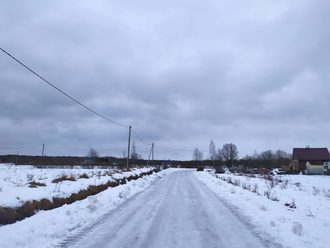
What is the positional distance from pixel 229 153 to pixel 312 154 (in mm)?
43052

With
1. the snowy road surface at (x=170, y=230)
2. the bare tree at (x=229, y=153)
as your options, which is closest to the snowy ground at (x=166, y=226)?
the snowy road surface at (x=170, y=230)

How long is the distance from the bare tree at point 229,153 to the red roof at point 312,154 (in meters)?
37.3

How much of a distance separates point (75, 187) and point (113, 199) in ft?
7.49

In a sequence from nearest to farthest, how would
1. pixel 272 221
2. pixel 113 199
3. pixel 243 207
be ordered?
pixel 272 221 < pixel 243 207 < pixel 113 199

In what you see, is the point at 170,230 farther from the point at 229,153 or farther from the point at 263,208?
the point at 229,153

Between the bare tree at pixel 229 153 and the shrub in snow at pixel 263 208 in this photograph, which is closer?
the shrub in snow at pixel 263 208

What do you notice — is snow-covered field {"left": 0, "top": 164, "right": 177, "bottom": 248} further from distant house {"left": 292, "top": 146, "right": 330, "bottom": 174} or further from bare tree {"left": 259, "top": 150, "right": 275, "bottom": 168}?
bare tree {"left": 259, "top": 150, "right": 275, "bottom": 168}

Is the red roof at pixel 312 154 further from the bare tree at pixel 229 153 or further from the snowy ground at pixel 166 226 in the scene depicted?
the snowy ground at pixel 166 226

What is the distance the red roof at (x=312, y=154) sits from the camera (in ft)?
207

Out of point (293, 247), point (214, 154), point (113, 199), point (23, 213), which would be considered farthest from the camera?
point (214, 154)

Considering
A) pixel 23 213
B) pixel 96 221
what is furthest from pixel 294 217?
pixel 23 213

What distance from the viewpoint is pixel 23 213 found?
7199 millimetres

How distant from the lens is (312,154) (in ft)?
209

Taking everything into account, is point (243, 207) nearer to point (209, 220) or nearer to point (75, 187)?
point (209, 220)
